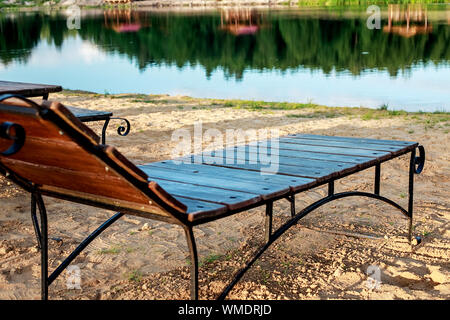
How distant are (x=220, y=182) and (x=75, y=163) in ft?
2.53

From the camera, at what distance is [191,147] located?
673cm

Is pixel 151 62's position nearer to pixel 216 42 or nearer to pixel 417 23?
pixel 216 42

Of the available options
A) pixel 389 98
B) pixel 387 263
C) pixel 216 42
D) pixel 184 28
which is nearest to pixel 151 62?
pixel 216 42

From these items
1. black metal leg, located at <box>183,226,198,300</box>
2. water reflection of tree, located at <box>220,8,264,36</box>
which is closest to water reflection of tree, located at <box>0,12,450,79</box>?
water reflection of tree, located at <box>220,8,264,36</box>

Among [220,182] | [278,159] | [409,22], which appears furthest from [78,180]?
[409,22]

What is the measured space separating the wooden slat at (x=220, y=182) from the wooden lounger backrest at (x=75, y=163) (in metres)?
0.46

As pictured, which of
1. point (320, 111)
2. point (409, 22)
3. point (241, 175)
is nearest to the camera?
point (241, 175)

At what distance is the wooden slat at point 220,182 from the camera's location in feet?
8.16

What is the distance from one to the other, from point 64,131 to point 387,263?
2233mm

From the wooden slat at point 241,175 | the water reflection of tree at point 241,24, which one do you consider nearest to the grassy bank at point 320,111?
the wooden slat at point 241,175

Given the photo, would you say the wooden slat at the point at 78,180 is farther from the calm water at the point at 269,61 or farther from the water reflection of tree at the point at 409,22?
the water reflection of tree at the point at 409,22

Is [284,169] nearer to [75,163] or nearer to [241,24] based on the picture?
[75,163]

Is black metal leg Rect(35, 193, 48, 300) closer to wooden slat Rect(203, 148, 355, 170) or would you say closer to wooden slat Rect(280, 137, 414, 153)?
wooden slat Rect(203, 148, 355, 170)

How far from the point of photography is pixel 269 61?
22.7 metres
